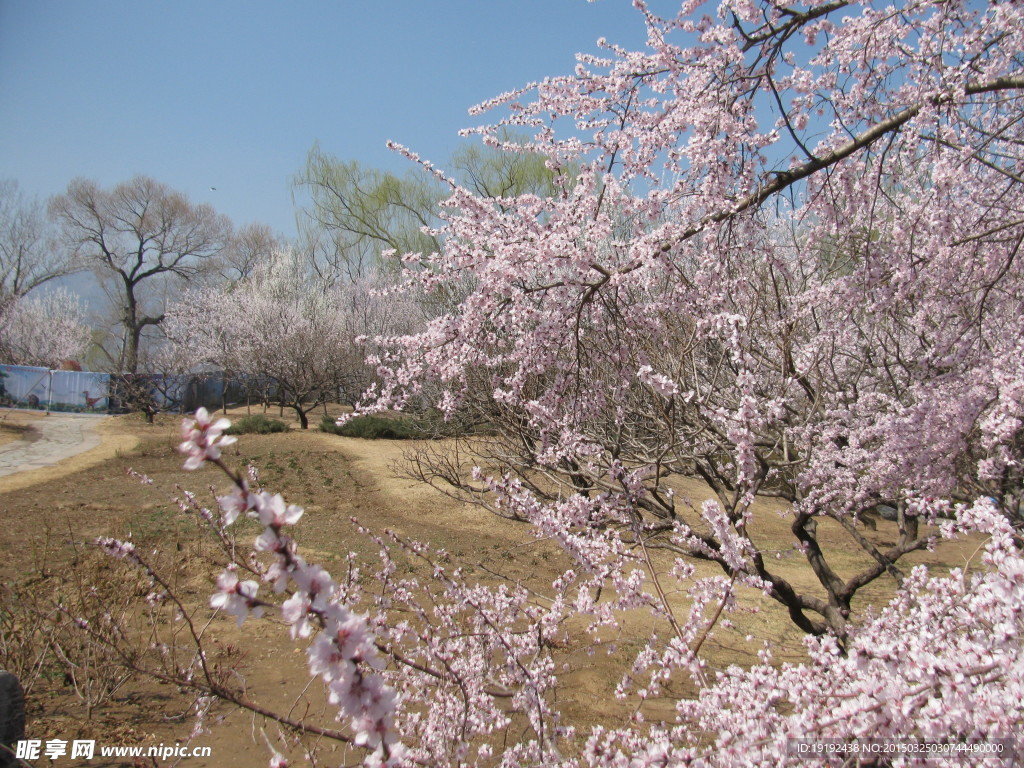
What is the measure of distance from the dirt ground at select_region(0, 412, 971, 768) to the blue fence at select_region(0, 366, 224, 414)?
22.2ft

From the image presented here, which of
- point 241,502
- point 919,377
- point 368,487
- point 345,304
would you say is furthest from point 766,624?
point 345,304

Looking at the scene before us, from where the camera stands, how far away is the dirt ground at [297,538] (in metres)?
4.03

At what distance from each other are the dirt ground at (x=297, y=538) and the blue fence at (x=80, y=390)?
6.77m

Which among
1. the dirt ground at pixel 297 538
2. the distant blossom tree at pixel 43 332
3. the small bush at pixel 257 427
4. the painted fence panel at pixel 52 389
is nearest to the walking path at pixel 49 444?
the dirt ground at pixel 297 538

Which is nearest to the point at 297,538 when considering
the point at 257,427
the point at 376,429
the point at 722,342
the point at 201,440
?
the point at 722,342

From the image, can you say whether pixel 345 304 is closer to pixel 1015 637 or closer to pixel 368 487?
pixel 368 487

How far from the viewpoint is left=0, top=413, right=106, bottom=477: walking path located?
45.0 ft

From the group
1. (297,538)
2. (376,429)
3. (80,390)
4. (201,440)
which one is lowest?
(297,538)

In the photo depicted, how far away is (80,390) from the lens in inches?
1035

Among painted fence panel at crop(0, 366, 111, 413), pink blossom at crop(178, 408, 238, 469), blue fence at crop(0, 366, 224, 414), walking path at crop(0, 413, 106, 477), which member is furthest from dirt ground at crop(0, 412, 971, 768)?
painted fence panel at crop(0, 366, 111, 413)

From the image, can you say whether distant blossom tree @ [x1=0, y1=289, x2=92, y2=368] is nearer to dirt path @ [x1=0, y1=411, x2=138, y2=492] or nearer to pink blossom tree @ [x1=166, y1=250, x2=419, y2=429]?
pink blossom tree @ [x1=166, y1=250, x2=419, y2=429]

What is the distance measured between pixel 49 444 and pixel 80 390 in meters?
11.7

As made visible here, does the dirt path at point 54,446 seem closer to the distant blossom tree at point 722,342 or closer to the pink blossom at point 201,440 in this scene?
the distant blossom tree at point 722,342

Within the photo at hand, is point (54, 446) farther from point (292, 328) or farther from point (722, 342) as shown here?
point (722, 342)
